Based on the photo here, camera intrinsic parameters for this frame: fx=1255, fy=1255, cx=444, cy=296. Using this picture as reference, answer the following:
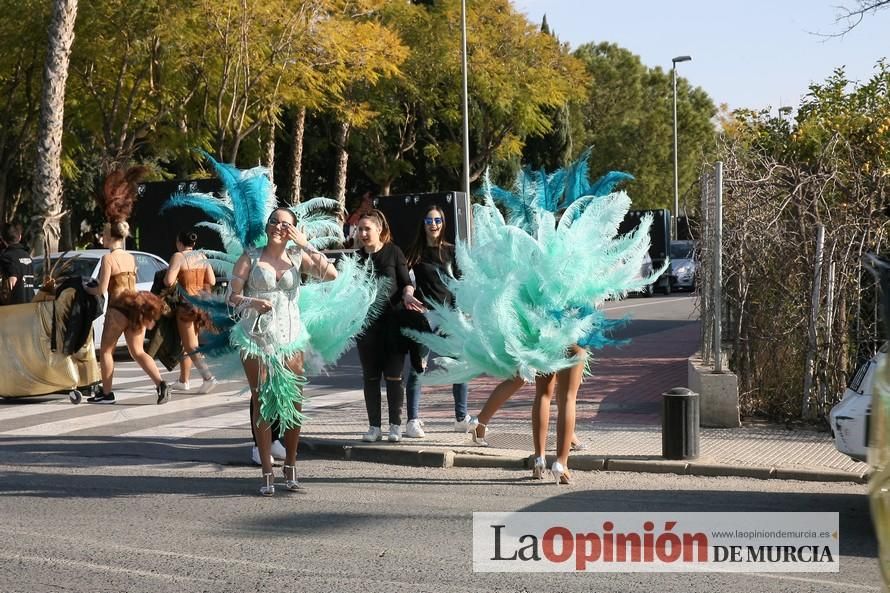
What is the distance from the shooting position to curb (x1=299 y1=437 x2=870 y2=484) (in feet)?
29.1

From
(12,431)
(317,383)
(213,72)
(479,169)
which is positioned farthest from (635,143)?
(12,431)

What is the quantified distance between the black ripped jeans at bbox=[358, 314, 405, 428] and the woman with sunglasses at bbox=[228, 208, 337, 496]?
174cm

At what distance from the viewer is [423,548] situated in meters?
6.79

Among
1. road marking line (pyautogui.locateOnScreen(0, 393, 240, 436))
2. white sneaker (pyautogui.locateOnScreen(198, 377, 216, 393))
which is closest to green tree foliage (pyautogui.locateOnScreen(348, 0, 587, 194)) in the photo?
white sneaker (pyautogui.locateOnScreen(198, 377, 216, 393))

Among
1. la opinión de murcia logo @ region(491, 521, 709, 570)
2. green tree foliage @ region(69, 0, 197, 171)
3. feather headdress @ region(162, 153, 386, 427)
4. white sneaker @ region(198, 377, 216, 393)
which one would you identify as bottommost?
la opinión de murcia logo @ region(491, 521, 709, 570)

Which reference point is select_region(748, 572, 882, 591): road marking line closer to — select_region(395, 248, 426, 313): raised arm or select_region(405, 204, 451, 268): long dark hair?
select_region(395, 248, 426, 313): raised arm

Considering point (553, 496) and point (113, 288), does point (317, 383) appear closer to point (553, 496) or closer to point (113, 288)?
point (113, 288)

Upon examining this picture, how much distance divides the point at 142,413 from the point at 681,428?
5690mm

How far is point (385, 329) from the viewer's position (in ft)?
33.5

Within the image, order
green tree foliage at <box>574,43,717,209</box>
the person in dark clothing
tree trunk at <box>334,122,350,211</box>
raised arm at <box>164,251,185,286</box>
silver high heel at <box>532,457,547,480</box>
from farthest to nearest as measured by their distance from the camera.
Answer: green tree foliage at <box>574,43,717,209</box>, tree trunk at <box>334,122,350,211</box>, the person in dark clothing, raised arm at <box>164,251,185,286</box>, silver high heel at <box>532,457,547,480</box>

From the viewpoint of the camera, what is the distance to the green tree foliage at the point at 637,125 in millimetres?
67750

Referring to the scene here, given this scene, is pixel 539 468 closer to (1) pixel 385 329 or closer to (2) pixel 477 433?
(2) pixel 477 433

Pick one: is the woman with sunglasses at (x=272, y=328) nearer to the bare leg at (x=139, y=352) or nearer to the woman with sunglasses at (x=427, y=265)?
the woman with sunglasses at (x=427, y=265)

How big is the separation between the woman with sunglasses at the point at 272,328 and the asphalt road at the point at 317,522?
1.81 ft
